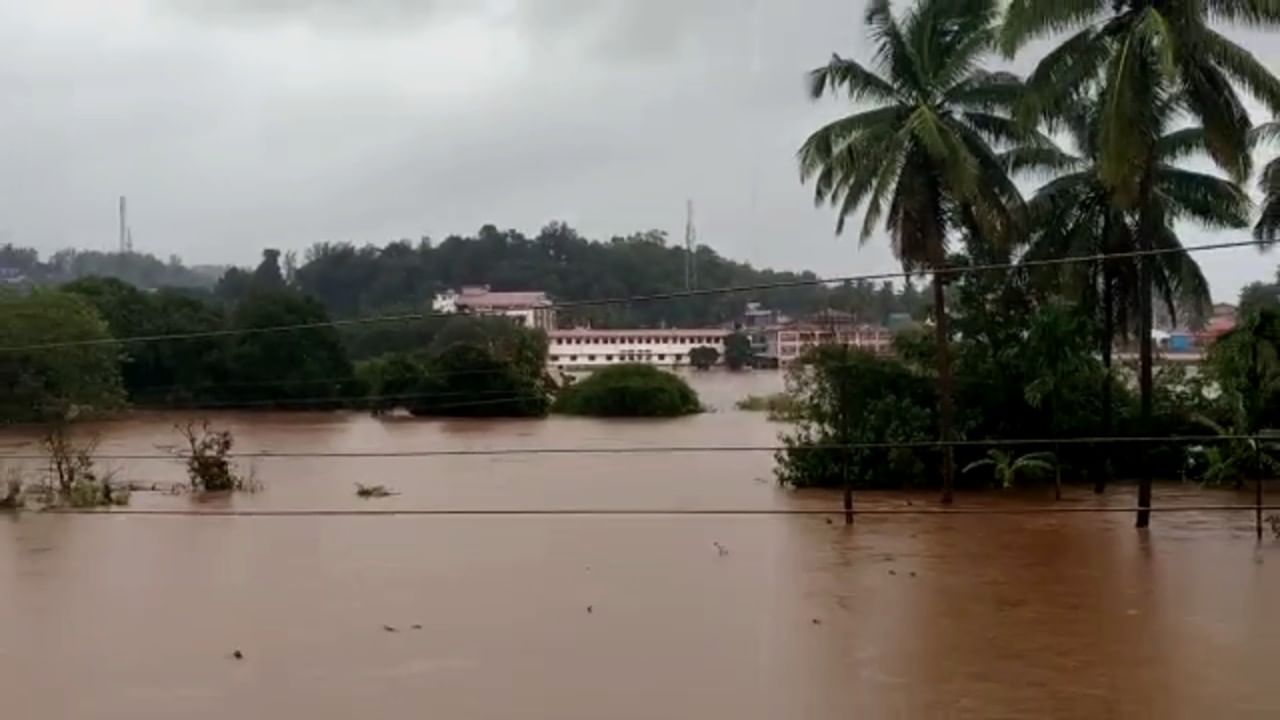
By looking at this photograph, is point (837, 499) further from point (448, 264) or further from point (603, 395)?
point (448, 264)

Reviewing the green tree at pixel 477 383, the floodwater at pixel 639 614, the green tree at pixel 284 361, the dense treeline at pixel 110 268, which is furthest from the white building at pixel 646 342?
the dense treeline at pixel 110 268

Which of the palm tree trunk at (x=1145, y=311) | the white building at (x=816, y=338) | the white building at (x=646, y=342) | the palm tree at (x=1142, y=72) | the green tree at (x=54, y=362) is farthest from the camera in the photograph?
the white building at (x=646, y=342)

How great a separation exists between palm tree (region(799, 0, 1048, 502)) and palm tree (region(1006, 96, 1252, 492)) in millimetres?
1021

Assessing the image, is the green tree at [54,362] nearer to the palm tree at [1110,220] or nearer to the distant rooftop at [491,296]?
the distant rooftop at [491,296]

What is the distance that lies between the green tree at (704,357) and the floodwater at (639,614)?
3.57 m

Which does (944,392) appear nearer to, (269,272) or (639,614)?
(639,614)

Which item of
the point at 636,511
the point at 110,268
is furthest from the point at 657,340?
the point at 110,268

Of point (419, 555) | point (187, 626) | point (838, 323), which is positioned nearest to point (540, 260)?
point (838, 323)

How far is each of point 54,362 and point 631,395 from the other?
1147cm

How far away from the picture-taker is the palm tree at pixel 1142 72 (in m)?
10.9

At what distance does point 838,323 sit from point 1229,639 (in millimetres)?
Result: 9721

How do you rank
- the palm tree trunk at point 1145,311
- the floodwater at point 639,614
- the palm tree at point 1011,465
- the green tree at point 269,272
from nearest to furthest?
the floodwater at point 639,614
the palm tree trunk at point 1145,311
the palm tree at point 1011,465
the green tree at point 269,272

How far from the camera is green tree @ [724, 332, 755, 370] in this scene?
18219 mm

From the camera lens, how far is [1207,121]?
11305 mm
